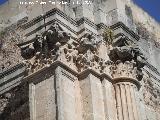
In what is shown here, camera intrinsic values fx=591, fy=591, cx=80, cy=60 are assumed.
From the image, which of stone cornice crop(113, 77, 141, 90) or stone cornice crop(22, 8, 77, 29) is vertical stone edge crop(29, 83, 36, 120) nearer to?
stone cornice crop(22, 8, 77, 29)

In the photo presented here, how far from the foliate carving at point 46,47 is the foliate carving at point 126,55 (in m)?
1.06

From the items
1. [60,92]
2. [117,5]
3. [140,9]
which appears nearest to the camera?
[60,92]

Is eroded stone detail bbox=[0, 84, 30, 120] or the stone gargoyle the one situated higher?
the stone gargoyle

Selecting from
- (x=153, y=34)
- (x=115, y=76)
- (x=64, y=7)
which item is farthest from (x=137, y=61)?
(x=153, y=34)

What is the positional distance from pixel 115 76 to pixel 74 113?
1298 mm

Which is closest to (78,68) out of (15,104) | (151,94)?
(15,104)

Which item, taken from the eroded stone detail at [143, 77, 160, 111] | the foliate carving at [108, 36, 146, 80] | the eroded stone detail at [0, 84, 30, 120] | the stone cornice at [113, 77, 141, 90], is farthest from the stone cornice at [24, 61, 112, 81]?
the eroded stone detail at [143, 77, 160, 111]

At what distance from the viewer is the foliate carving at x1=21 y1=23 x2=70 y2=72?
9.90m

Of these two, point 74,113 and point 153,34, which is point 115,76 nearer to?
point 74,113

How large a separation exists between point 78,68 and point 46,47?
657 millimetres

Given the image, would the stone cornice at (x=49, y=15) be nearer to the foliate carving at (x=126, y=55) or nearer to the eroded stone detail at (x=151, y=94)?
the foliate carving at (x=126, y=55)

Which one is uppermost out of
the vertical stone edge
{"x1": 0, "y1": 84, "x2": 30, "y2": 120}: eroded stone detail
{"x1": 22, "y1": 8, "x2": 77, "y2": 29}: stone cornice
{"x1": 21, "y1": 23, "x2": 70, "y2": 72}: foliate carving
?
{"x1": 22, "y1": 8, "x2": 77, "y2": 29}: stone cornice

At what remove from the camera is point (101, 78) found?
10172mm

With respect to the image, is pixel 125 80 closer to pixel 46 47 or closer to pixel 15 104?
pixel 46 47
